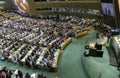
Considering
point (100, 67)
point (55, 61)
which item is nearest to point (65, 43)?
point (55, 61)

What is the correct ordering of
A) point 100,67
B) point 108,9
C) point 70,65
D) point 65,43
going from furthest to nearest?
point 65,43, point 108,9, point 70,65, point 100,67

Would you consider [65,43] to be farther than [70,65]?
Yes

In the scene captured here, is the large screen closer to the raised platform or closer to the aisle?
the raised platform

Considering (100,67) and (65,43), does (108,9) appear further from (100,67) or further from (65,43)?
(100,67)

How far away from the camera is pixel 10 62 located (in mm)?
27641

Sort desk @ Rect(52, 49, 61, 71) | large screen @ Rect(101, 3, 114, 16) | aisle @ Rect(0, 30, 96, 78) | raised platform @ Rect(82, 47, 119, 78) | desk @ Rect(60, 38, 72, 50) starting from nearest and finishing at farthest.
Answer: raised platform @ Rect(82, 47, 119, 78), aisle @ Rect(0, 30, 96, 78), desk @ Rect(52, 49, 61, 71), large screen @ Rect(101, 3, 114, 16), desk @ Rect(60, 38, 72, 50)

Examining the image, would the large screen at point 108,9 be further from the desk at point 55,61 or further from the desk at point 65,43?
the desk at point 55,61

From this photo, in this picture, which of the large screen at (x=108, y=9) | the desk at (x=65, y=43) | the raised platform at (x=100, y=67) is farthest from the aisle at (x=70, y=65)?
the large screen at (x=108, y=9)

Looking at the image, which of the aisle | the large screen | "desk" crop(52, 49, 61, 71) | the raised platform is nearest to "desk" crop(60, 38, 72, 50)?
the aisle

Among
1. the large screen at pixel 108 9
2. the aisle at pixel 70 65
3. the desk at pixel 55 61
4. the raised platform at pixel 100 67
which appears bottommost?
the aisle at pixel 70 65

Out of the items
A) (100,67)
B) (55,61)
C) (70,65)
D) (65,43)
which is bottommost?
(70,65)

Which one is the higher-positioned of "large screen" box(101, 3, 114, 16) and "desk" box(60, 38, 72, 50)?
"large screen" box(101, 3, 114, 16)

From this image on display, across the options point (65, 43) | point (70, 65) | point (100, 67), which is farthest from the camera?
point (65, 43)

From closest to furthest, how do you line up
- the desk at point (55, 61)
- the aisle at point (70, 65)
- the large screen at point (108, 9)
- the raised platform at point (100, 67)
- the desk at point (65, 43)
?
1. the raised platform at point (100, 67)
2. the aisle at point (70, 65)
3. the desk at point (55, 61)
4. the large screen at point (108, 9)
5. the desk at point (65, 43)
